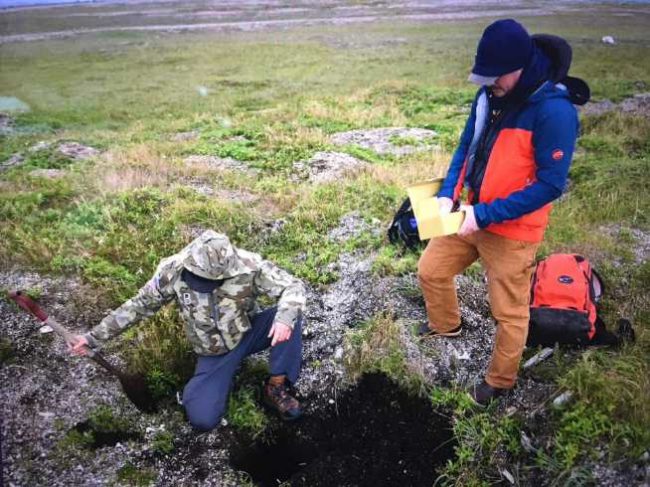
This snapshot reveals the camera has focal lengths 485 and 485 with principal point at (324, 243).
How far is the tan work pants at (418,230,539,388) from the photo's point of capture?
3.22 m

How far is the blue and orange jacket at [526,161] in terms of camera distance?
2.78 m

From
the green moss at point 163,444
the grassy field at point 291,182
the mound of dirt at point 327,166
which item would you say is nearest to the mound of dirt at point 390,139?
the grassy field at point 291,182

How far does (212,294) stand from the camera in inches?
146

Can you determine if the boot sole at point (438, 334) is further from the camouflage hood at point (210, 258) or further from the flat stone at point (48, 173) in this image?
the flat stone at point (48, 173)

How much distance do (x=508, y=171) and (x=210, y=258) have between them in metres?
2.08

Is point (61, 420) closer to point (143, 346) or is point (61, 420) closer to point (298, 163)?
point (143, 346)

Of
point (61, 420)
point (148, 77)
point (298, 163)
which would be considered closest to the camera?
point (61, 420)

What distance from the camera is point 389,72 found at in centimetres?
2012

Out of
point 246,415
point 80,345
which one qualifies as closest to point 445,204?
point 246,415

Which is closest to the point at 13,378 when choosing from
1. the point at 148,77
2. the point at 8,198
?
the point at 8,198

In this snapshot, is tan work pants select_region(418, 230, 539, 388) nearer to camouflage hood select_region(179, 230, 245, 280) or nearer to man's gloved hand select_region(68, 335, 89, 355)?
camouflage hood select_region(179, 230, 245, 280)

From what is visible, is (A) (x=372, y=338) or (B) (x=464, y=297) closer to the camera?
(A) (x=372, y=338)

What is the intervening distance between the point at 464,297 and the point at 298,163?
5021mm

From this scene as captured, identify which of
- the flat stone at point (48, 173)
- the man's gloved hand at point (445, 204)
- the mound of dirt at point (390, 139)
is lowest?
the mound of dirt at point (390, 139)
